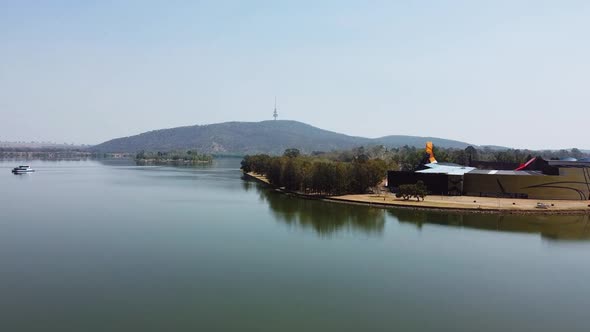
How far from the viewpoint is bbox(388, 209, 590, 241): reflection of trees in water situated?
2450 centimetres

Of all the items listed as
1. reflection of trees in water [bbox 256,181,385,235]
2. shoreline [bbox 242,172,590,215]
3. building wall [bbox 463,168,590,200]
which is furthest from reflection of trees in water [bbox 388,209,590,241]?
building wall [bbox 463,168,590,200]

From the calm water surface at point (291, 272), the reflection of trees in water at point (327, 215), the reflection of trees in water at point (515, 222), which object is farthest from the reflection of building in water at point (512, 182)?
the reflection of trees in water at point (327, 215)

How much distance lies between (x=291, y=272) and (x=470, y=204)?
21.4 m

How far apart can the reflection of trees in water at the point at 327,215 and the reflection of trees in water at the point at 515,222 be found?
2.12 metres

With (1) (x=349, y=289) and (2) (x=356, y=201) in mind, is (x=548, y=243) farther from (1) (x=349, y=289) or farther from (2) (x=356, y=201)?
(2) (x=356, y=201)

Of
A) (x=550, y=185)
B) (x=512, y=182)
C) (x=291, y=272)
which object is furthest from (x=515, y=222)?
(x=291, y=272)

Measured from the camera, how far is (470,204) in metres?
32.8

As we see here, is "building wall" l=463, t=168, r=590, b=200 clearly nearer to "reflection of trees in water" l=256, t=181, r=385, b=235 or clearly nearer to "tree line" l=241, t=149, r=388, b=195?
"tree line" l=241, t=149, r=388, b=195

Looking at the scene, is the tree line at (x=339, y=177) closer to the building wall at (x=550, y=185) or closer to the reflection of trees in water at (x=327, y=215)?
the reflection of trees in water at (x=327, y=215)

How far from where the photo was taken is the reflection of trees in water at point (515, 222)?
80.4 ft

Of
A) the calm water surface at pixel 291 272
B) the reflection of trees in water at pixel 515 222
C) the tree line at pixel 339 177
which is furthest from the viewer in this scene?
the tree line at pixel 339 177

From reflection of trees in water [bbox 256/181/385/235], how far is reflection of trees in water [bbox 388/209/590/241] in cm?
Answer: 212

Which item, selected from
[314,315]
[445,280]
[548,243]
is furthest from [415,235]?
[314,315]

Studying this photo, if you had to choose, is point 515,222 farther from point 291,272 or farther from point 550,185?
point 291,272
